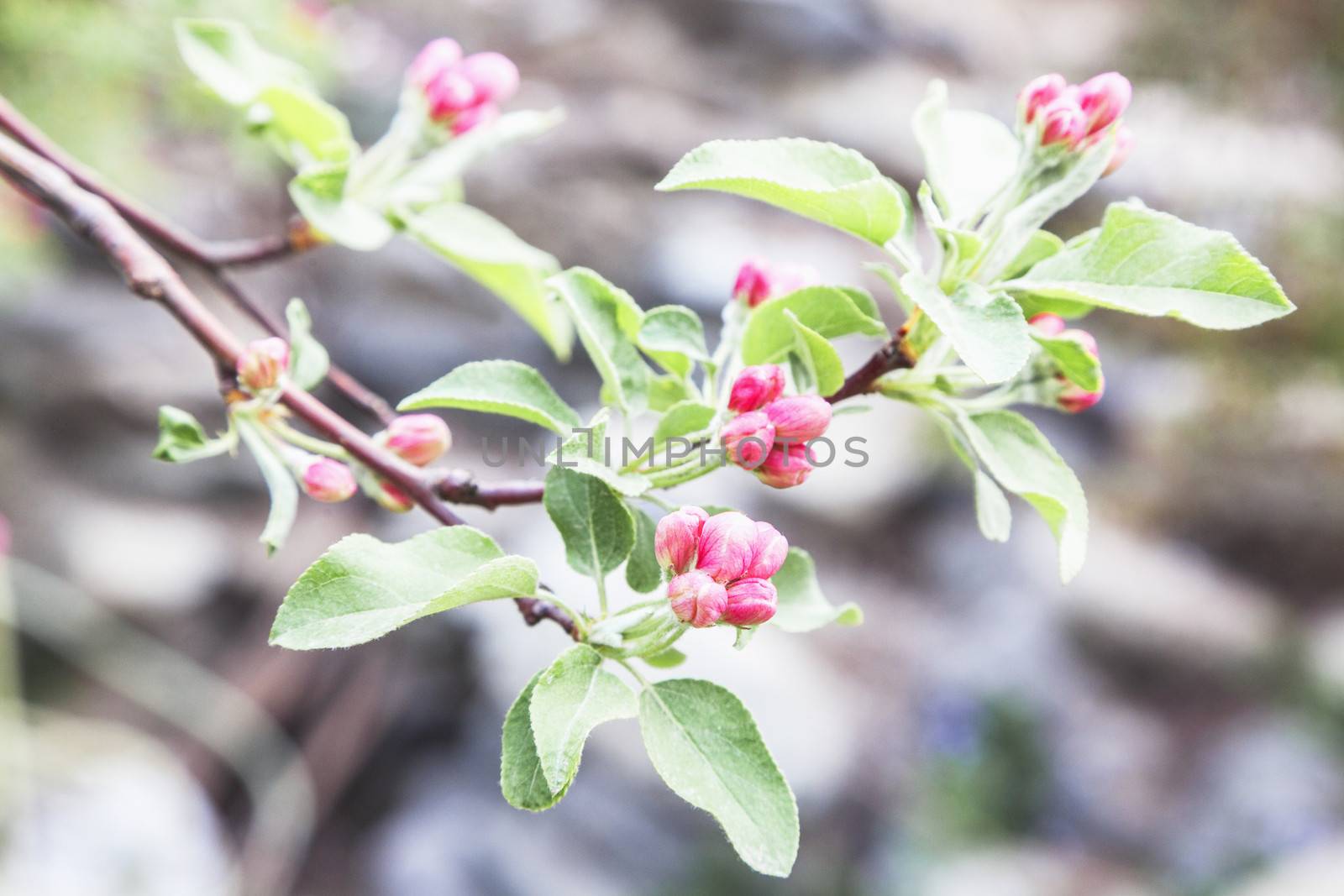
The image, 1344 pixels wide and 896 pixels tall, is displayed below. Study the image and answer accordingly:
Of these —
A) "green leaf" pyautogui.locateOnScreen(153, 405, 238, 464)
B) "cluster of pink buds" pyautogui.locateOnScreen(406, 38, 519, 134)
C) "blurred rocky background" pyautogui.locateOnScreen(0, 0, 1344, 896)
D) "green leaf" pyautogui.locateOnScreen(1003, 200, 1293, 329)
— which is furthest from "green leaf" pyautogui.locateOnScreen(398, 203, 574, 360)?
"blurred rocky background" pyautogui.locateOnScreen(0, 0, 1344, 896)

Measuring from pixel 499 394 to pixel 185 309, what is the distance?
158 millimetres

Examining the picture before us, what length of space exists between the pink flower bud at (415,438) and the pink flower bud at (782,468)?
0.15 meters

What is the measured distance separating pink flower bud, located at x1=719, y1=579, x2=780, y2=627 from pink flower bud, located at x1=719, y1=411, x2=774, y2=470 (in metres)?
0.04

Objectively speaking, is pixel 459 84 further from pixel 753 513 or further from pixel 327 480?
pixel 753 513

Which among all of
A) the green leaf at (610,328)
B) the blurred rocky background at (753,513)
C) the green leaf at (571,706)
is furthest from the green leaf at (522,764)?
the blurred rocky background at (753,513)

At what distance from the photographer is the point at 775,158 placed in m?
0.33

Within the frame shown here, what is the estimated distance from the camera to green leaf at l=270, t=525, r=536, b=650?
10.6 inches

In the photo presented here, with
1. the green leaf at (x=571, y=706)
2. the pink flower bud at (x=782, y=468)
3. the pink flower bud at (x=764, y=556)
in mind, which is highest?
the pink flower bud at (x=782, y=468)

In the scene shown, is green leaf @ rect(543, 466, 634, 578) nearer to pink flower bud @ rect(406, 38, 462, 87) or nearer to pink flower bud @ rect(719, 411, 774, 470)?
pink flower bud @ rect(719, 411, 774, 470)

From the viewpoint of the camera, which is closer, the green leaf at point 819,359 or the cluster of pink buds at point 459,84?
the green leaf at point 819,359

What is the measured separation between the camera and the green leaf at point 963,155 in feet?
1.21

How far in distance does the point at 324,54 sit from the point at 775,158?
3.95 feet

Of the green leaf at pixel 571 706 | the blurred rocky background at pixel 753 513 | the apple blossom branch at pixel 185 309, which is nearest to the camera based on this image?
the green leaf at pixel 571 706

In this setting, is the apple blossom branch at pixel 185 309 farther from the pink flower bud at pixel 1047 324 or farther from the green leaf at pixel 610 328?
the pink flower bud at pixel 1047 324
